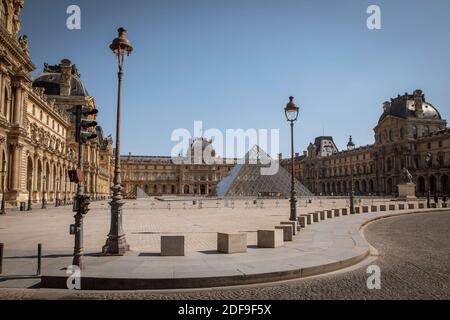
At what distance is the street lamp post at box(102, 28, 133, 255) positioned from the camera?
→ 344 inches

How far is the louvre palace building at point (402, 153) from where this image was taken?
68.5 meters

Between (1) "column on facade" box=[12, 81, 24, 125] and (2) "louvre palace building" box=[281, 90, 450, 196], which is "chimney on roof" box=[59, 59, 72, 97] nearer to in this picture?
(1) "column on facade" box=[12, 81, 24, 125]

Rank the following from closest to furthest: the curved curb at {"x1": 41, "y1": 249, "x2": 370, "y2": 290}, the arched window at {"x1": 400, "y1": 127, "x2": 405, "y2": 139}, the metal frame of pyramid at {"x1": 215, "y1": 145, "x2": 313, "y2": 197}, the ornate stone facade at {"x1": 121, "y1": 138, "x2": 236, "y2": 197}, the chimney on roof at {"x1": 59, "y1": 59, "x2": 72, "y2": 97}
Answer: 1. the curved curb at {"x1": 41, "y1": 249, "x2": 370, "y2": 290}
2. the metal frame of pyramid at {"x1": 215, "y1": 145, "x2": 313, "y2": 197}
3. the chimney on roof at {"x1": 59, "y1": 59, "x2": 72, "y2": 97}
4. the arched window at {"x1": 400, "y1": 127, "x2": 405, "y2": 139}
5. the ornate stone facade at {"x1": 121, "y1": 138, "x2": 236, "y2": 197}

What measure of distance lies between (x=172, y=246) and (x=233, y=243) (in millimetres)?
1515

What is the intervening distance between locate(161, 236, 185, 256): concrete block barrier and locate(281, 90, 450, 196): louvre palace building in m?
64.2

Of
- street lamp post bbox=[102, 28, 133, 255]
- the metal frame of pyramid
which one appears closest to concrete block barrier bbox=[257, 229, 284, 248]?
street lamp post bbox=[102, 28, 133, 255]

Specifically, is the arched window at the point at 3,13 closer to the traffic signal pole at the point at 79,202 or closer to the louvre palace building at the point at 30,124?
the louvre palace building at the point at 30,124

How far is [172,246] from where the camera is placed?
8625mm

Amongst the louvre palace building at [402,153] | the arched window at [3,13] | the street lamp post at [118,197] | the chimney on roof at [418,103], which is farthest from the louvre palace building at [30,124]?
the chimney on roof at [418,103]

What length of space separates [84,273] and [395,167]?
79.9m

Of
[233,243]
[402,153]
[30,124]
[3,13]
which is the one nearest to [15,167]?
[30,124]

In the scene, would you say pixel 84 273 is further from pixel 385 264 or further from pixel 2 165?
pixel 2 165

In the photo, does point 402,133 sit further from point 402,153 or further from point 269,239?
point 269,239
